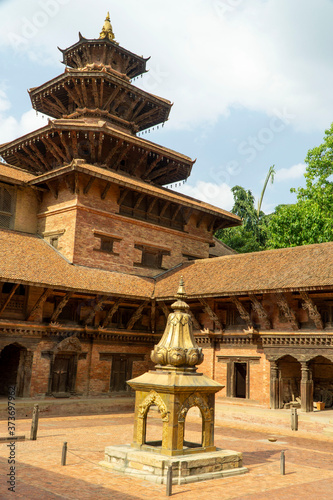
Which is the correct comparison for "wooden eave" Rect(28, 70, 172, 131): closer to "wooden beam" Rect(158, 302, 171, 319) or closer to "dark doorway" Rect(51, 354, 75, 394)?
"wooden beam" Rect(158, 302, 171, 319)

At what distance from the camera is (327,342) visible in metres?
18.5

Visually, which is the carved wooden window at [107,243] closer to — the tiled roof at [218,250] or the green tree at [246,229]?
the tiled roof at [218,250]

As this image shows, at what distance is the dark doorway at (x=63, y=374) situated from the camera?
21.4 m

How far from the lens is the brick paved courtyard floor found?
8.93 metres

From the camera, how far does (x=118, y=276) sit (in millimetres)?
23594

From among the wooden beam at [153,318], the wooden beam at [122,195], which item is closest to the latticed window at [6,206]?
the wooden beam at [122,195]

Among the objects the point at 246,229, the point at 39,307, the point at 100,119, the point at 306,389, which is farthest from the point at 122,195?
the point at 246,229

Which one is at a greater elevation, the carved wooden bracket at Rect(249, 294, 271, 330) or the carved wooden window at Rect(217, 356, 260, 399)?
the carved wooden bracket at Rect(249, 294, 271, 330)

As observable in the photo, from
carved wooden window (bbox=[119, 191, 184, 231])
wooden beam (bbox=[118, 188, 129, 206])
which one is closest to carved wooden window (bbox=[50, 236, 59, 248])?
carved wooden window (bbox=[119, 191, 184, 231])

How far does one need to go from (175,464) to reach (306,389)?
1061cm

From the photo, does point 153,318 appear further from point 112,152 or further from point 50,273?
point 112,152

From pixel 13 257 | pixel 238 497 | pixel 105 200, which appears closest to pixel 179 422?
pixel 238 497

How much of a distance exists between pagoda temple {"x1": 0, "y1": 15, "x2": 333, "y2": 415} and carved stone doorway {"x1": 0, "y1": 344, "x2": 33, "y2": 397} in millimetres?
66

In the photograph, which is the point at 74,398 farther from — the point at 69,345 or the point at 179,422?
the point at 179,422
